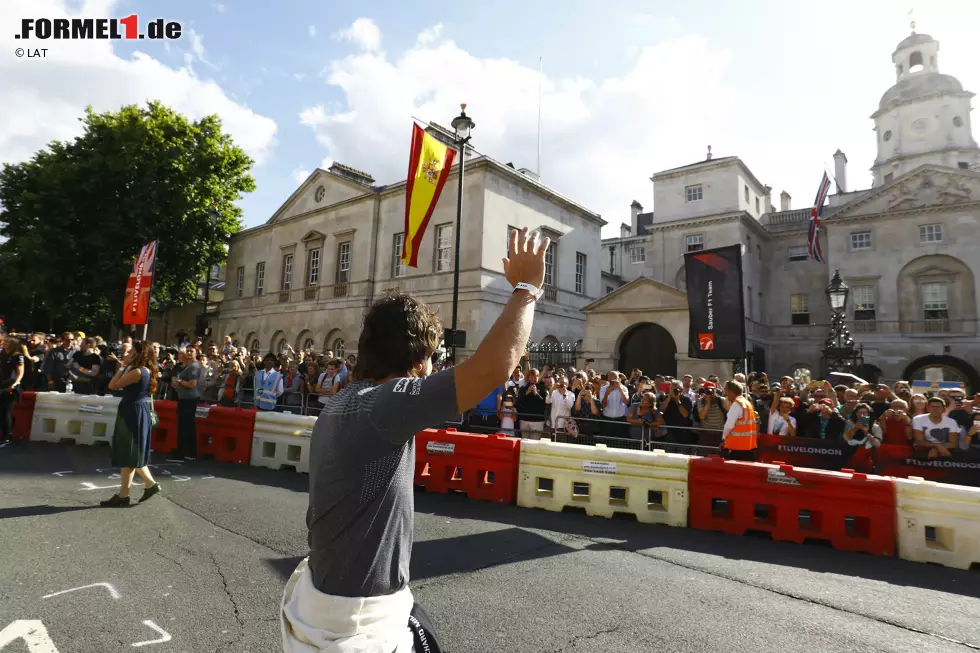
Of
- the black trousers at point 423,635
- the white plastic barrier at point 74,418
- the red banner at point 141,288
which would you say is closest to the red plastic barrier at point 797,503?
the black trousers at point 423,635

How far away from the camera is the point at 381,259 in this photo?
26.8m

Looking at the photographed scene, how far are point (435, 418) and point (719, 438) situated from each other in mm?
8653

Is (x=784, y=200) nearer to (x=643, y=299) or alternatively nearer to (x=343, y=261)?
(x=643, y=299)

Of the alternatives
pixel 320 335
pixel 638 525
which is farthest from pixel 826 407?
pixel 320 335

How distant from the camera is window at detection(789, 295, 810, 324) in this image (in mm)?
33688

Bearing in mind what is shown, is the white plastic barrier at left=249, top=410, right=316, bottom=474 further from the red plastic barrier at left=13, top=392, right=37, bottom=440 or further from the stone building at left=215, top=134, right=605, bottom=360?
the stone building at left=215, top=134, right=605, bottom=360

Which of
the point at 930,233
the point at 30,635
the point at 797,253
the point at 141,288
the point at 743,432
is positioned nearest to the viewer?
the point at 30,635

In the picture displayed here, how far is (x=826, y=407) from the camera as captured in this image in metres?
8.26

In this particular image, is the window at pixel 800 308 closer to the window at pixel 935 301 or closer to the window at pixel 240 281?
the window at pixel 935 301

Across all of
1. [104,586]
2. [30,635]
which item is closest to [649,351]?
[104,586]

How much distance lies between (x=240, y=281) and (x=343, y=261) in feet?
35.2

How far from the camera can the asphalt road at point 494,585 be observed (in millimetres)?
3326

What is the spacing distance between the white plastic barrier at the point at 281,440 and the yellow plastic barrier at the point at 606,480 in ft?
12.8

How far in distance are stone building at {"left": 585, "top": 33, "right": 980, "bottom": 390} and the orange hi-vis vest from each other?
13.9 m
